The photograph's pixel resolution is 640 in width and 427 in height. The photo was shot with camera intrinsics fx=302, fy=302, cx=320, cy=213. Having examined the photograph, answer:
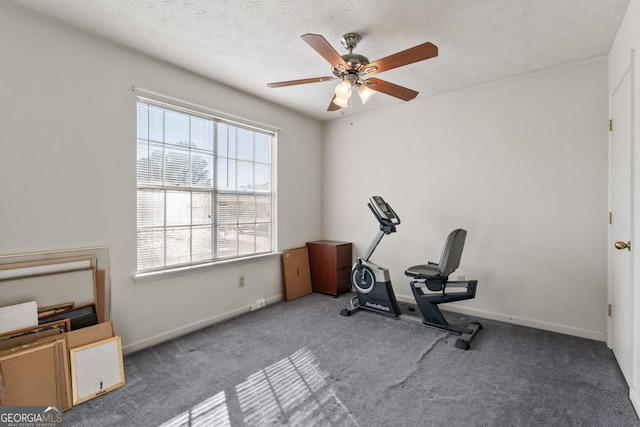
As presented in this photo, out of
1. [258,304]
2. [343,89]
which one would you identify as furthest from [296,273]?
[343,89]

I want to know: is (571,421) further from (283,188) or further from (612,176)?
(283,188)

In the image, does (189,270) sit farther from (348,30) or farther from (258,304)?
(348,30)

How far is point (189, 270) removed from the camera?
9.97 ft

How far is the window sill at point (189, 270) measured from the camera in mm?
2708

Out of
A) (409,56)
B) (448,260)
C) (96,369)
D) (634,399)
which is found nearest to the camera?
(634,399)

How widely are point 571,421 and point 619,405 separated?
421 millimetres

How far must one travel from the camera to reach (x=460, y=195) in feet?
11.7

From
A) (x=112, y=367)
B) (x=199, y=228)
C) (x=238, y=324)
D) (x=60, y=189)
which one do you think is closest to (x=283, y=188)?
(x=199, y=228)

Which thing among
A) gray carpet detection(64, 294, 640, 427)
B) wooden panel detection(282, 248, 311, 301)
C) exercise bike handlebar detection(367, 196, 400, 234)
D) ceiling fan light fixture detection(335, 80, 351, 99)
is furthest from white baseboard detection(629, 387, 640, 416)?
wooden panel detection(282, 248, 311, 301)

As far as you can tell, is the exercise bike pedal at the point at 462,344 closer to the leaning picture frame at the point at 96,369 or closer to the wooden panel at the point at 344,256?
the wooden panel at the point at 344,256

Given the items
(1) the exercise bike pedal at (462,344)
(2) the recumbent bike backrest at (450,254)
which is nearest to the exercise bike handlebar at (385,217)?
(2) the recumbent bike backrest at (450,254)

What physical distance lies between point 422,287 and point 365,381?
130cm

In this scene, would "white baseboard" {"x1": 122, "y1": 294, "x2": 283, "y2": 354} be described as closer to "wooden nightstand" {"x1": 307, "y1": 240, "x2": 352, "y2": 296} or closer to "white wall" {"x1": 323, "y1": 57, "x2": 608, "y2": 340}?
"wooden nightstand" {"x1": 307, "y1": 240, "x2": 352, "y2": 296}

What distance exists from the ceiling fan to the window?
1.25 metres
